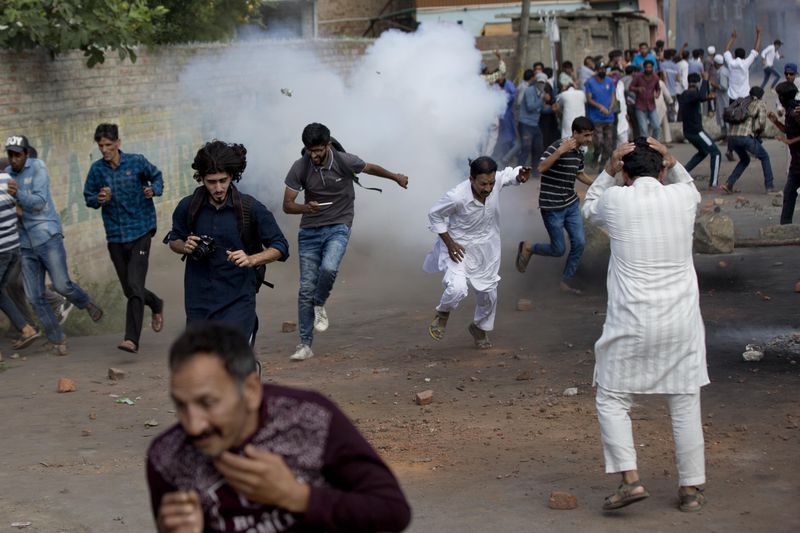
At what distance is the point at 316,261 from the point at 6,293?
296 cm

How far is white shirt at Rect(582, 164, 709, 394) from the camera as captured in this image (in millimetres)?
5582

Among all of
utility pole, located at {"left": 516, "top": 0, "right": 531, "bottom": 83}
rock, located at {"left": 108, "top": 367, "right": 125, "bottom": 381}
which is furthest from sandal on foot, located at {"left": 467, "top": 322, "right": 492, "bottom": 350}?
utility pole, located at {"left": 516, "top": 0, "right": 531, "bottom": 83}

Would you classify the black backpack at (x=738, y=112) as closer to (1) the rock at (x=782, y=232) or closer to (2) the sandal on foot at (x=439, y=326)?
(1) the rock at (x=782, y=232)

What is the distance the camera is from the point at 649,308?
559 centimetres

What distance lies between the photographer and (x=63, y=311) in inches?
432

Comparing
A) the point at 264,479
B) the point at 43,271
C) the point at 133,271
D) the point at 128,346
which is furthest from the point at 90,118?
the point at 264,479

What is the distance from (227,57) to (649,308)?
11.6m

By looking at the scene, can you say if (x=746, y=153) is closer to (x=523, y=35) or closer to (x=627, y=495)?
(x=523, y=35)

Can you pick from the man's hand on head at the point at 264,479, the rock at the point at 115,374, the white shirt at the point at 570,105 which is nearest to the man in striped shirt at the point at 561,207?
the rock at the point at 115,374

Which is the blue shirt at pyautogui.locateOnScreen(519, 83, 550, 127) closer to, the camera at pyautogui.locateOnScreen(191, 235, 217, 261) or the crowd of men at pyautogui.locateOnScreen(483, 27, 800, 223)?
the crowd of men at pyautogui.locateOnScreen(483, 27, 800, 223)

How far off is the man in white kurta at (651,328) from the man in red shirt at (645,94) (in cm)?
1681

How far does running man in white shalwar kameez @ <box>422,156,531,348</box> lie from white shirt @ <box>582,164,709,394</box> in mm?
3427

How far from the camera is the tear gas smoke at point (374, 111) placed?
16.0 meters

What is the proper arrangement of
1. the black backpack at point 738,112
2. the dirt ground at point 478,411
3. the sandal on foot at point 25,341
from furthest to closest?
the black backpack at point 738,112 < the sandal on foot at point 25,341 < the dirt ground at point 478,411
